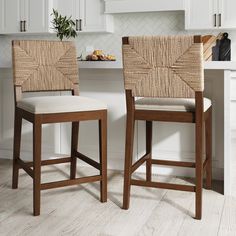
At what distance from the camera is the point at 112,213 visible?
7.72 feet

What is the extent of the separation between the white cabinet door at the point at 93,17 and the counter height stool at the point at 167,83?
223 centimetres

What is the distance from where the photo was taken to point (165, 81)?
7.34ft

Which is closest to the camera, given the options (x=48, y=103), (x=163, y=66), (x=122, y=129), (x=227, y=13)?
(x=163, y=66)

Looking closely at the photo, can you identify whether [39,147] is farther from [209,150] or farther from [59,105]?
[209,150]

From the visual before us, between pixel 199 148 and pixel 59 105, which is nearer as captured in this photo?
pixel 199 148

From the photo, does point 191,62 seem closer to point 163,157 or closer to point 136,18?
point 163,157

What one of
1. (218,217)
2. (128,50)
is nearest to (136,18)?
(128,50)

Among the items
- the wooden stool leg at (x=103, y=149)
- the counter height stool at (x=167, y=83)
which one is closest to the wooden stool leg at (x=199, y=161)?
the counter height stool at (x=167, y=83)

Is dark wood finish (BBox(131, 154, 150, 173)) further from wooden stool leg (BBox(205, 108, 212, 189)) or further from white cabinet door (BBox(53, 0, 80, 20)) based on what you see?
white cabinet door (BBox(53, 0, 80, 20))

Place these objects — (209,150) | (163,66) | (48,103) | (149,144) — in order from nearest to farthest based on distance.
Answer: (163,66) → (48,103) → (209,150) → (149,144)

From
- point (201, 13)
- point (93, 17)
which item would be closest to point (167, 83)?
point (201, 13)

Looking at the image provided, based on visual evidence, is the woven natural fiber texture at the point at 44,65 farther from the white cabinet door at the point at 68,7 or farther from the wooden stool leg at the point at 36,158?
the white cabinet door at the point at 68,7

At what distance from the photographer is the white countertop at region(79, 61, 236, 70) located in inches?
97.1

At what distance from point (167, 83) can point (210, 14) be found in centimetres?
210
